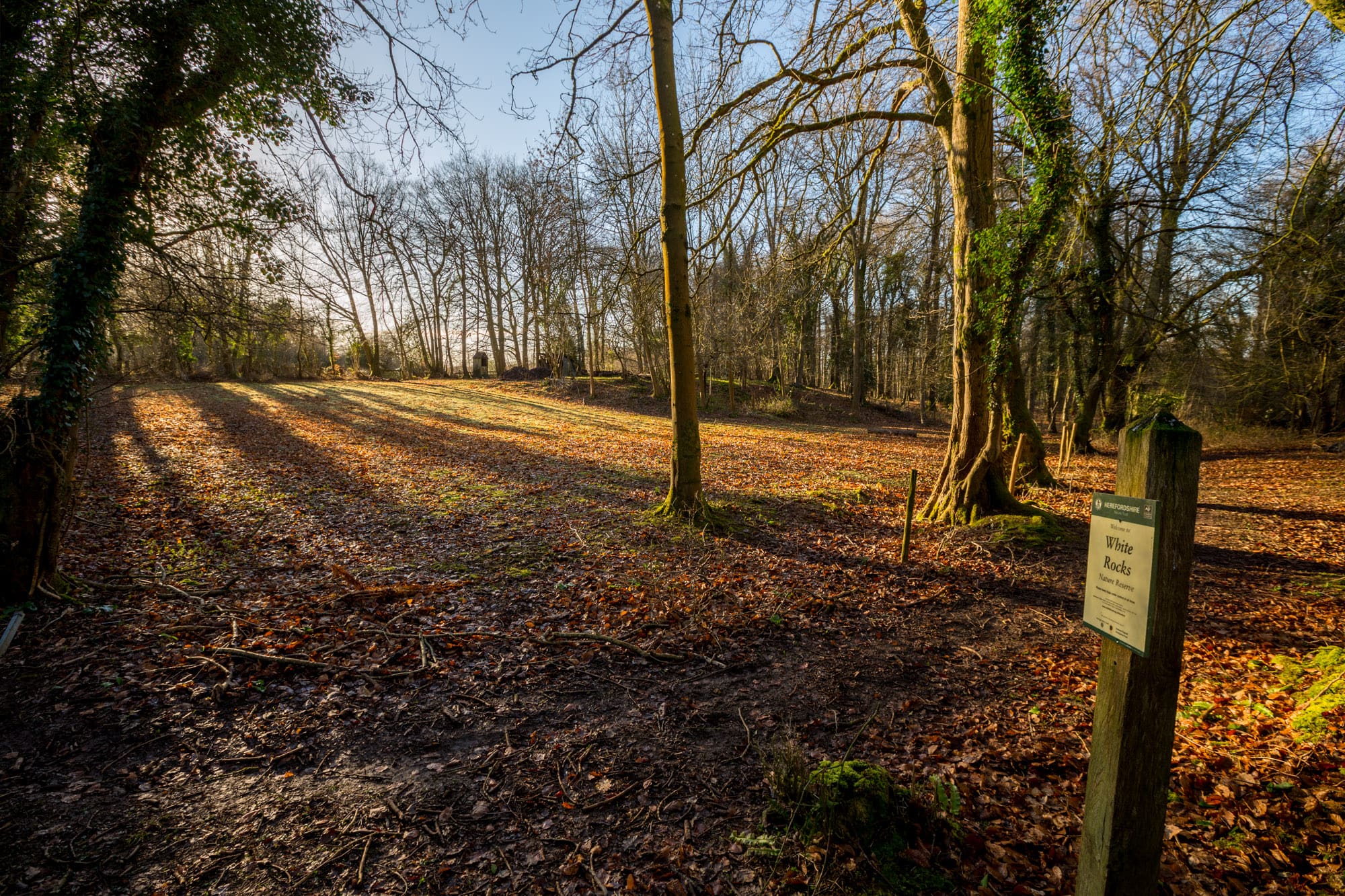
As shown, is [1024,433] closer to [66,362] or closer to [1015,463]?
[1015,463]

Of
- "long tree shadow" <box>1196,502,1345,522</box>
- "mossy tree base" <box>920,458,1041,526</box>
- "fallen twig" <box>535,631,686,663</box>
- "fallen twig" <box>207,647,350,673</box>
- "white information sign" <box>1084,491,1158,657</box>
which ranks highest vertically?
"white information sign" <box>1084,491,1158,657</box>

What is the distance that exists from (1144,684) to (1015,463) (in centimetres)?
984

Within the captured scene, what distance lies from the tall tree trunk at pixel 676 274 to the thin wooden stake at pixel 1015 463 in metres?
6.52

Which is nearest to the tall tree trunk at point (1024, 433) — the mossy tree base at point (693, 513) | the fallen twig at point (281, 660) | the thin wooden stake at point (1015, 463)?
the thin wooden stake at point (1015, 463)

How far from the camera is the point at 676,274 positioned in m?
7.27

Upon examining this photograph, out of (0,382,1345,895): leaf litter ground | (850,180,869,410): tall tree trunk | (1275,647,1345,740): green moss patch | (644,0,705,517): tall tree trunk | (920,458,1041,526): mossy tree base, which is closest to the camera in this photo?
(0,382,1345,895): leaf litter ground

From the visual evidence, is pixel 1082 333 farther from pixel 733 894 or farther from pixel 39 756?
pixel 39 756

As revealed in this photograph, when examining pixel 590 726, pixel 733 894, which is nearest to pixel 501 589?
pixel 590 726

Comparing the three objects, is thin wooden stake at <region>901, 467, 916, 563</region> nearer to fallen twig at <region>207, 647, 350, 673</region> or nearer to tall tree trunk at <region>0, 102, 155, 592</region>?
fallen twig at <region>207, 647, 350, 673</region>

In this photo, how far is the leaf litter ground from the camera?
8.50ft

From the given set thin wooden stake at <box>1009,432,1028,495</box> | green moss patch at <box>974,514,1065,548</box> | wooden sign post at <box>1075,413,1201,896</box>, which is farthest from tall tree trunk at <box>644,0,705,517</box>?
thin wooden stake at <box>1009,432,1028,495</box>

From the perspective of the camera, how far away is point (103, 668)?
400cm

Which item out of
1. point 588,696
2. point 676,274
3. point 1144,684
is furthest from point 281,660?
point 676,274

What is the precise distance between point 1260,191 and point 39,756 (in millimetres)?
18861
